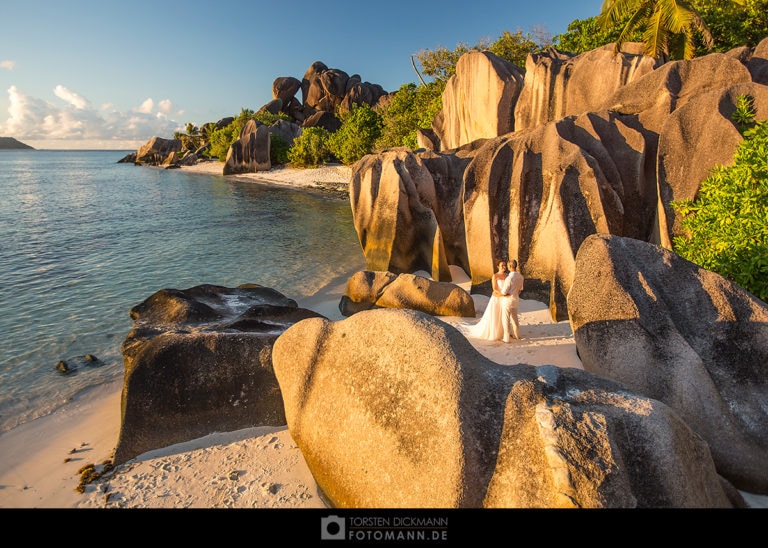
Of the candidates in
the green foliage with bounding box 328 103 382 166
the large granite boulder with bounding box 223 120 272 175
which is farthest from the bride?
the large granite boulder with bounding box 223 120 272 175

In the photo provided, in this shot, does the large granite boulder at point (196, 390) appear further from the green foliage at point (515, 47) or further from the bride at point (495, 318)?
the green foliage at point (515, 47)

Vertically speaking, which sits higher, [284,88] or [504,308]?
[284,88]

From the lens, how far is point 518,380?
372cm

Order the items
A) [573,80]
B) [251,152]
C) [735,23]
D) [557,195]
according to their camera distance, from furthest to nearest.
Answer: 1. [251,152]
2. [735,23]
3. [573,80]
4. [557,195]

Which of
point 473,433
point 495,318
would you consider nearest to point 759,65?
point 495,318

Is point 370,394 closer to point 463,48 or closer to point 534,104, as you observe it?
point 534,104

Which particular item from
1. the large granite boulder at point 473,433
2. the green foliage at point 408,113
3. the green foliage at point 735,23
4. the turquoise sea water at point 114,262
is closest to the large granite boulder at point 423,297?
the turquoise sea water at point 114,262

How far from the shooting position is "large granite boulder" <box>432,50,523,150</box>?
1764 centimetres

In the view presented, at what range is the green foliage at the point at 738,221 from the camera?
642 centimetres

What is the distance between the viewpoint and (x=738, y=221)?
683 centimetres

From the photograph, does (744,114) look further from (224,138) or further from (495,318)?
(224,138)
